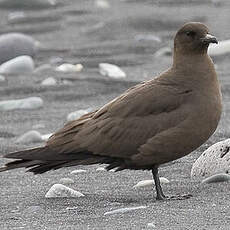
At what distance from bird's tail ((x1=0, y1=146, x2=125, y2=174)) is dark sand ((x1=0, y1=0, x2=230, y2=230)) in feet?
0.70

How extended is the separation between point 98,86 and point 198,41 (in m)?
3.61

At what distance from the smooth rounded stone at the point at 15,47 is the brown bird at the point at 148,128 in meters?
4.72

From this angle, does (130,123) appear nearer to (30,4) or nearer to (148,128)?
(148,128)

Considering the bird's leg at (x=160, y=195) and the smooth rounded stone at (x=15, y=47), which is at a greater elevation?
the bird's leg at (x=160, y=195)

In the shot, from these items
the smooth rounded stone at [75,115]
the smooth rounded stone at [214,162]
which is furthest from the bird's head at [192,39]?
the smooth rounded stone at [75,115]

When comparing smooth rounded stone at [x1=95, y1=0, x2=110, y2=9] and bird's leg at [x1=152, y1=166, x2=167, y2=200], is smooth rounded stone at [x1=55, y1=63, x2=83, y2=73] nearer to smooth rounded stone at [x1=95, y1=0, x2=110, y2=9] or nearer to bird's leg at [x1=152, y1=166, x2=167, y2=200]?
smooth rounded stone at [x1=95, y1=0, x2=110, y2=9]

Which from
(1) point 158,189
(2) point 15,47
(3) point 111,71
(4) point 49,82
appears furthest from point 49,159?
(2) point 15,47

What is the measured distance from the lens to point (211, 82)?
6355mm

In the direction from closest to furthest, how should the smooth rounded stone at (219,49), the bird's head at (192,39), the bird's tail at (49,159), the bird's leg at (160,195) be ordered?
the bird's leg at (160,195) < the bird's tail at (49,159) < the bird's head at (192,39) < the smooth rounded stone at (219,49)

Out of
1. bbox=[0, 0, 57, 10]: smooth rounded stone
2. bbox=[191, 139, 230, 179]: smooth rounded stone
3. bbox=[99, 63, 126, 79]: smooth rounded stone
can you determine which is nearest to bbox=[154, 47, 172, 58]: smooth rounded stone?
bbox=[99, 63, 126, 79]: smooth rounded stone

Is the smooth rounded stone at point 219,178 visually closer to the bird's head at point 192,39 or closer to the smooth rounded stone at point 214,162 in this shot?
the smooth rounded stone at point 214,162

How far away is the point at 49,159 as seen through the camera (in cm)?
630

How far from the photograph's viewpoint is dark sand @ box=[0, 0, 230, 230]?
563cm

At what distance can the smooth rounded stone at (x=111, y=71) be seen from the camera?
34.2ft
